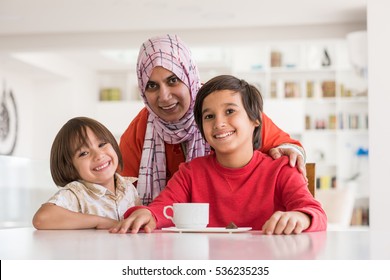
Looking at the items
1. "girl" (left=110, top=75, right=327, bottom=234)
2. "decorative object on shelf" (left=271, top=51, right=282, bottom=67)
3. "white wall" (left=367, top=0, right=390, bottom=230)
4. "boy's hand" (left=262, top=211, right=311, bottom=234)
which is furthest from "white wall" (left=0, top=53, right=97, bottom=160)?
"boy's hand" (left=262, top=211, right=311, bottom=234)

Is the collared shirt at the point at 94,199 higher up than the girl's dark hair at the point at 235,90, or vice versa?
the girl's dark hair at the point at 235,90

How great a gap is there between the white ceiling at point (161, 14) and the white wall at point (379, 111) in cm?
358

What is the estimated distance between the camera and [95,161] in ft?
5.65

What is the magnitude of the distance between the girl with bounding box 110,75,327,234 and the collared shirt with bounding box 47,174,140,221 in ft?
0.53

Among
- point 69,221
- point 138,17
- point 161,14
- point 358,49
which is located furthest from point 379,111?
point 138,17

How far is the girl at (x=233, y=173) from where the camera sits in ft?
5.32

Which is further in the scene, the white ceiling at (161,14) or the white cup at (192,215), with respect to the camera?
the white ceiling at (161,14)

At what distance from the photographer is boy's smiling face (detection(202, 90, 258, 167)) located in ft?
5.37

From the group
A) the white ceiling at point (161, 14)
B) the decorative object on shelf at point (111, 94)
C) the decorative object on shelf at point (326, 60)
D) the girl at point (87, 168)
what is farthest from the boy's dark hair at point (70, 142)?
the decorative object on shelf at point (111, 94)

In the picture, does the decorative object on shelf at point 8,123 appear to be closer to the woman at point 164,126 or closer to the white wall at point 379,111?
the white wall at point 379,111

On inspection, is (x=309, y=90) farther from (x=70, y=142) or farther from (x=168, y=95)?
(x=70, y=142)

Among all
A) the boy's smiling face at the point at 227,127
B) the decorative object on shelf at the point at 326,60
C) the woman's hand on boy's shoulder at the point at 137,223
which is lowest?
the woman's hand on boy's shoulder at the point at 137,223
